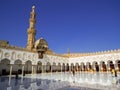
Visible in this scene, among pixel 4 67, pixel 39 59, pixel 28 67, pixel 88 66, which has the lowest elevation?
pixel 88 66

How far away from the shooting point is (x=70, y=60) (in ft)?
113

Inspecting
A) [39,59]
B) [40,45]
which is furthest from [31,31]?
[39,59]

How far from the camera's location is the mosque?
21911mm

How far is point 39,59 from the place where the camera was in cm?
2603

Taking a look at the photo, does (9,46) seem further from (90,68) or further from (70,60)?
(90,68)

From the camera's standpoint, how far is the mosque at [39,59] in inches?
863

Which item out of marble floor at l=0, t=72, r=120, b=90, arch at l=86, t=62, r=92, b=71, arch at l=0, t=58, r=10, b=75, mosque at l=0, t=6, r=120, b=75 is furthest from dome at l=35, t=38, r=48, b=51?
marble floor at l=0, t=72, r=120, b=90

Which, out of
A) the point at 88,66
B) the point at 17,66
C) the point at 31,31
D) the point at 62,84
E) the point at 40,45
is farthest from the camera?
the point at 31,31

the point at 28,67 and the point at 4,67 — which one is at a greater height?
the point at 4,67

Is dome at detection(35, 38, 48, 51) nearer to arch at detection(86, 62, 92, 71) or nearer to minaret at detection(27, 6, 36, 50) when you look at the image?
minaret at detection(27, 6, 36, 50)

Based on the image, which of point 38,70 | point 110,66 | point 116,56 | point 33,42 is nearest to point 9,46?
point 38,70

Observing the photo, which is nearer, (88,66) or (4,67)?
(4,67)

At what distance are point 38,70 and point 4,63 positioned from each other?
301 inches

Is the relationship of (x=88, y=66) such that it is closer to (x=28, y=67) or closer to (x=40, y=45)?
(x=40, y=45)
